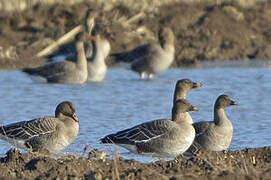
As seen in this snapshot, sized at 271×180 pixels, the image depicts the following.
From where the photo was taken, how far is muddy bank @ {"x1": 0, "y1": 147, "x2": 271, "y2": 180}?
6691 mm

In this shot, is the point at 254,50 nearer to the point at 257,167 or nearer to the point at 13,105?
the point at 13,105

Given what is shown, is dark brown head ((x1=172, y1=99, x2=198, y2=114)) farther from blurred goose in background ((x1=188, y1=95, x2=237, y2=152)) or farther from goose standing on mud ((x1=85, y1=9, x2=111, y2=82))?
goose standing on mud ((x1=85, y1=9, x2=111, y2=82))

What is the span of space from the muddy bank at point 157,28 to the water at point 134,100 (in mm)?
1120

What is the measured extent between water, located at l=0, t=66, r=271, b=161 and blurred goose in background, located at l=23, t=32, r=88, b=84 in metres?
0.19

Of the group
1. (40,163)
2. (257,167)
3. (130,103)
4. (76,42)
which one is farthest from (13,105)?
(257,167)

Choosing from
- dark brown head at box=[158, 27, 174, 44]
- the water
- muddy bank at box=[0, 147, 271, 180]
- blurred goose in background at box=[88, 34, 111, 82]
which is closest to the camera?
muddy bank at box=[0, 147, 271, 180]

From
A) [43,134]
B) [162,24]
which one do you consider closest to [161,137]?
[43,134]

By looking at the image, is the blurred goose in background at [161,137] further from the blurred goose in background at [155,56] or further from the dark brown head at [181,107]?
the blurred goose in background at [155,56]

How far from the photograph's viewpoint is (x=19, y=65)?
20.7 m

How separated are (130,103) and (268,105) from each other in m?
2.95

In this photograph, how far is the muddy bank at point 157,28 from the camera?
69.4 ft

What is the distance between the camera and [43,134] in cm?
1012

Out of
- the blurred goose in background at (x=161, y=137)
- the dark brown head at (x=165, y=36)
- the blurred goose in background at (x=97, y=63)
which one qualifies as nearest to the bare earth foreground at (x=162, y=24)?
the blurred goose in background at (x=97, y=63)

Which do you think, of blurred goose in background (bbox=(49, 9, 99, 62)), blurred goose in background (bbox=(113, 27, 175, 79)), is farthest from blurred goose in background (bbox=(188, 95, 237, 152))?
blurred goose in background (bbox=(49, 9, 99, 62))
